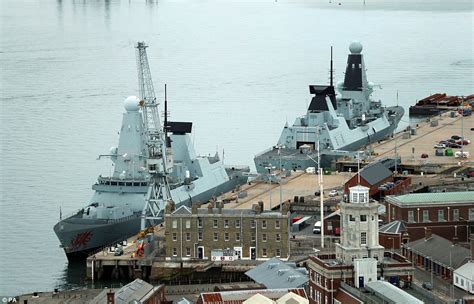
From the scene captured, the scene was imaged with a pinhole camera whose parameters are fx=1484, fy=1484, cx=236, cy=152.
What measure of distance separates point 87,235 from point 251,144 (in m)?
38.0

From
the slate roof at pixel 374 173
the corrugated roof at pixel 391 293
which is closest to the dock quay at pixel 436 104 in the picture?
the slate roof at pixel 374 173

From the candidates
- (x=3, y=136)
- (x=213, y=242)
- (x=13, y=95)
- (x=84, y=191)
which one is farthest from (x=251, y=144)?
(x=213, y=242)

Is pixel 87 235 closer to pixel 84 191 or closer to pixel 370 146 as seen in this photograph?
pixel 84 191

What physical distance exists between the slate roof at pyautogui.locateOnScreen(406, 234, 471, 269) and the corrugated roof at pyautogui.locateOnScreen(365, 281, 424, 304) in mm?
10778

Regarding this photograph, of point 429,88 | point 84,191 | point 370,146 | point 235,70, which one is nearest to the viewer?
point 84,191

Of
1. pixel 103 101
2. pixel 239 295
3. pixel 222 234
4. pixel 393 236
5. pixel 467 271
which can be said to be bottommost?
pixel 239 295

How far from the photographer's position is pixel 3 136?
352 ft

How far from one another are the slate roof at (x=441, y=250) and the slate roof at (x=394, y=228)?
3.91ft

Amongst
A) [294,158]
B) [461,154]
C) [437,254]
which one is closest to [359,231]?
[437,254]

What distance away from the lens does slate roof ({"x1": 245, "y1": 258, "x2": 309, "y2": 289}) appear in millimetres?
52594

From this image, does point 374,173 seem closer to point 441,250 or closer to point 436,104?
point 441,250

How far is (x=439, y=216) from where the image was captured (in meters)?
62.4

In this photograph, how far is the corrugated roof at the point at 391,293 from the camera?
142ft

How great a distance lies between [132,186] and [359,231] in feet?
100
